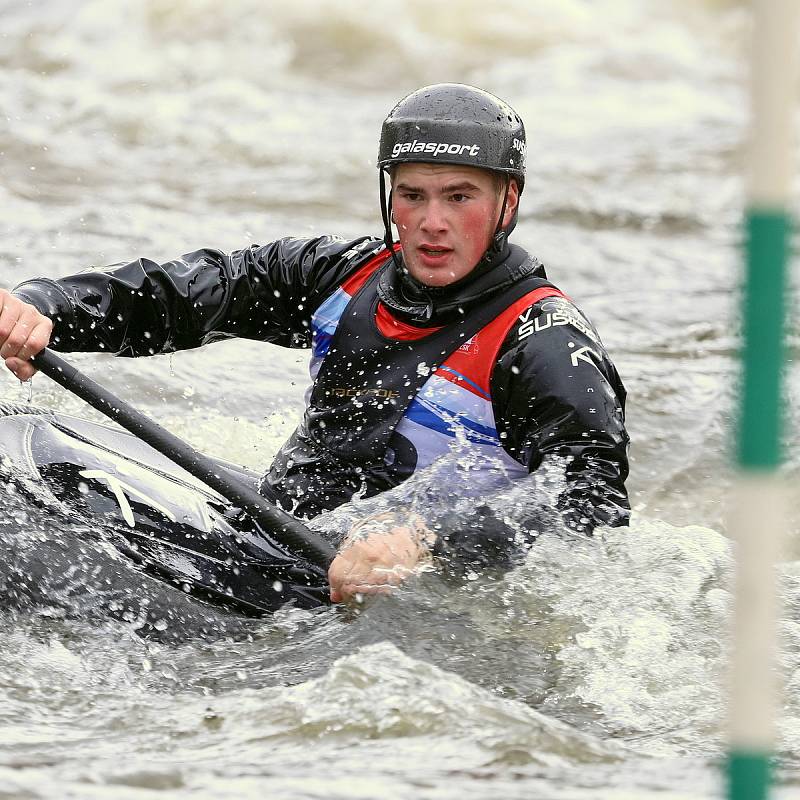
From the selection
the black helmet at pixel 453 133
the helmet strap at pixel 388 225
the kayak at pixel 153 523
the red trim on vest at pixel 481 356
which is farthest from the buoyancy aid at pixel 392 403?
the black helmet at pixel 453 133

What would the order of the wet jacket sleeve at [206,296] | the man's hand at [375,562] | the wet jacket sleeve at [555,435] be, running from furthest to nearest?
the wet jacket sleeve at [206,296], the wet jacket sleeve at [555,435], the man's hand at [375,562]

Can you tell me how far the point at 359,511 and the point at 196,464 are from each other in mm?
458

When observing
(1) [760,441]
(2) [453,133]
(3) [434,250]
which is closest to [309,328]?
(3) [434,250]

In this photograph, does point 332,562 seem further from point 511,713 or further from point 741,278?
point 741,278

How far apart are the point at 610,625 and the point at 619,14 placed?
19.7 meters

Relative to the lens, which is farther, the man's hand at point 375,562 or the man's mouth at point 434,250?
the man's mouth at point 434,250

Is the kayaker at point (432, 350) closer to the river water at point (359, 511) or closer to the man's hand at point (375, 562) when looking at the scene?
the man's hand at point (375, 562)

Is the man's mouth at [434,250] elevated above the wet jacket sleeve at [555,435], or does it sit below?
above

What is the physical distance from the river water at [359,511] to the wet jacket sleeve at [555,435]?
4.1 inches

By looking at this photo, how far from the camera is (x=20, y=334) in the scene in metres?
3.53

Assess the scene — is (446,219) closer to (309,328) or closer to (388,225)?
(388,225)

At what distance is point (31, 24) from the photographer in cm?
1853

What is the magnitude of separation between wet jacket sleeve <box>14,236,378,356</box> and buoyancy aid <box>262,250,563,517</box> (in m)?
0.21

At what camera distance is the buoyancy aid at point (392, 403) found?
3.67 metres
